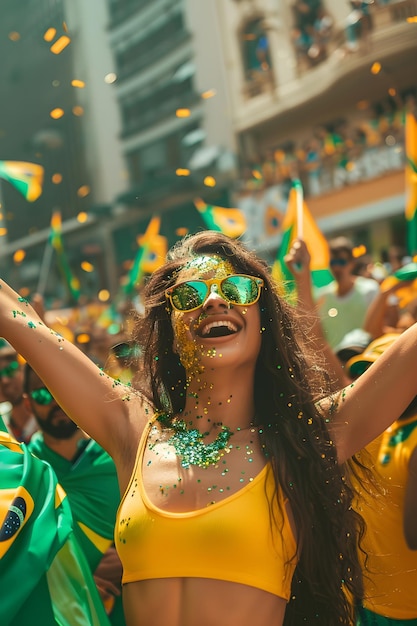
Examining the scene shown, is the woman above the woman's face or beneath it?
beneath

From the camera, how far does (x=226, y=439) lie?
76.3 inches

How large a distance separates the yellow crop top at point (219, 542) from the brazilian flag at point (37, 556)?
16 cm

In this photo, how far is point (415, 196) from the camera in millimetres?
5559

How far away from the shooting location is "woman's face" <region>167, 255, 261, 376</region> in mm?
1936

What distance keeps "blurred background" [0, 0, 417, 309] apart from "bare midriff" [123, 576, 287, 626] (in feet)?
20.0

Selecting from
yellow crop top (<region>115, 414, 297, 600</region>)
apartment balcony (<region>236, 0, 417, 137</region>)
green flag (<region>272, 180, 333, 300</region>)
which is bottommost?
apartment balcony (<region>236, 0, 417, 137</region>)

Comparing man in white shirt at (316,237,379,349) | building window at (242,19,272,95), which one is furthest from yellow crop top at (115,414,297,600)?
building window at (242,19,272,95)

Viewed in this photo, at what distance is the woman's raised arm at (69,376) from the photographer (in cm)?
198

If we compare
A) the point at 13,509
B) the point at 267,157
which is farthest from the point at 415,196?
the point at 267,157

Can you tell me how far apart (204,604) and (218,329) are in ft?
1.88

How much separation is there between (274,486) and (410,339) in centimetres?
42

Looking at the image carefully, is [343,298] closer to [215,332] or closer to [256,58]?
[215,332]

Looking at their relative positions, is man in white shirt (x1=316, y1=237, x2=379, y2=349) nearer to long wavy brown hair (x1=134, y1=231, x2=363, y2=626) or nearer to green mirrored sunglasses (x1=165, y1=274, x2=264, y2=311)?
long wavy brown hair (x1=134, y1=231, x2=363, y2=626)

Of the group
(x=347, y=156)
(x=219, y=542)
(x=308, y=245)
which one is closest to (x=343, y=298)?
(x=308, y=245)
